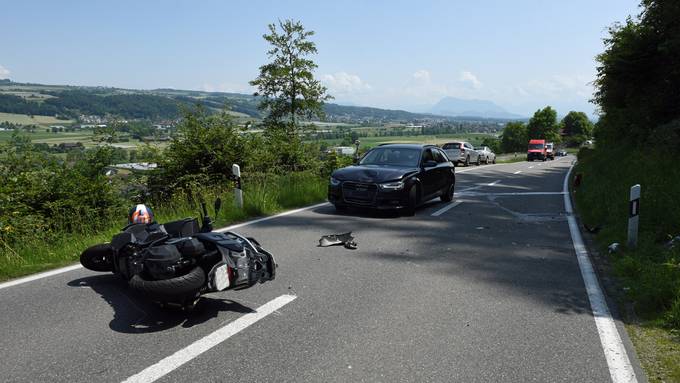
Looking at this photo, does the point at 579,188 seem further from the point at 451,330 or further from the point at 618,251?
the point at 451,330

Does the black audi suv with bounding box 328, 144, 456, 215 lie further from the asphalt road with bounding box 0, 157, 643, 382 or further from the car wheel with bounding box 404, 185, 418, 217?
the asphalt road with bounding box 0, 157, 643, 382

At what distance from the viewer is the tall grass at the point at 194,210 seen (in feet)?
20.6

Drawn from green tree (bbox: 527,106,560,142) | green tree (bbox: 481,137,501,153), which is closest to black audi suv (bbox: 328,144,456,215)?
green tree (bbox: 481,137,501,153)

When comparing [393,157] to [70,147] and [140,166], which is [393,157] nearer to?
[140,166]

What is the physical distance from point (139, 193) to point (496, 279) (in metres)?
9.50

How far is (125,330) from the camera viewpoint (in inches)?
162

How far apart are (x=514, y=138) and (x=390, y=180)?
128 metres

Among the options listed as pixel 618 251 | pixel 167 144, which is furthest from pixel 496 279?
pixel 167 144

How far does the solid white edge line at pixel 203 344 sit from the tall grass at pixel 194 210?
2865 mm

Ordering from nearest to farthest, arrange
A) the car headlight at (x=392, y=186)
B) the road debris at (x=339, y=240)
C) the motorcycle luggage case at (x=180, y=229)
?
the motorcycle luggage case at (x=180, y=229) < the road debris at (x=339, y=240) < the car headlight at (x=392, y=186)

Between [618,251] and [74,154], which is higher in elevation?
[74,154]

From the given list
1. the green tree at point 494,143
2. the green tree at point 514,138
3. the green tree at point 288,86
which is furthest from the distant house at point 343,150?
the green tree at point 514,138

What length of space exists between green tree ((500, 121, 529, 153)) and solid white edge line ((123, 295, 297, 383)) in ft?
425

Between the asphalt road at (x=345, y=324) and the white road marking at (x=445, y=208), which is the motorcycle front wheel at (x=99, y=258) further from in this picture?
the white road marking at (x=445, y=208)
